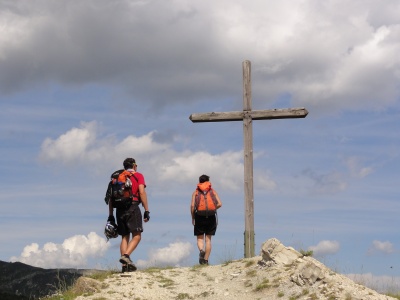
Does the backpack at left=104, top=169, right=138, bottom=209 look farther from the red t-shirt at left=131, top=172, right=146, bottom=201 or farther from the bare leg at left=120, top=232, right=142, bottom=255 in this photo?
the bare leg at left=120, top=232, right=142, bottom=255

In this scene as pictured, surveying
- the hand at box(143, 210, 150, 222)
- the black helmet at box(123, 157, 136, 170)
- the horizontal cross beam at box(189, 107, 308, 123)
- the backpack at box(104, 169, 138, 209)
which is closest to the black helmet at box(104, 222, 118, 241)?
the backpack at box(104, 169, 138, 209)

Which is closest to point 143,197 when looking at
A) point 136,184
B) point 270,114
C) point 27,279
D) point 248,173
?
point 136,184

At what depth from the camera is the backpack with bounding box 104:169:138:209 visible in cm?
1525

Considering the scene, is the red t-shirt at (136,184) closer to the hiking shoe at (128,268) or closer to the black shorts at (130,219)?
the black shorts at (130,219)

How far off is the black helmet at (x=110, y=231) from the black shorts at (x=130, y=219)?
17cm

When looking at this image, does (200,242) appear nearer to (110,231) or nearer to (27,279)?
(110,231)

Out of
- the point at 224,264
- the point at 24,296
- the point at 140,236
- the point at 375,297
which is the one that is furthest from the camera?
the point at 24,296

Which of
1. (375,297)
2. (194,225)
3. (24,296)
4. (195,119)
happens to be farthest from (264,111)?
(24,296)

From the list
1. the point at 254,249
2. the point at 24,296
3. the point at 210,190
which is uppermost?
the point at 210,190

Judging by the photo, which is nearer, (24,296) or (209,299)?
(209,299)

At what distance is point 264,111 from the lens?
18219 mm

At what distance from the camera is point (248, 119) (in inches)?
715

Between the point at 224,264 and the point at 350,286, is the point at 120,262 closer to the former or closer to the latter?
the point at 224,264

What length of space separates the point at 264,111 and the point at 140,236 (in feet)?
17.4
